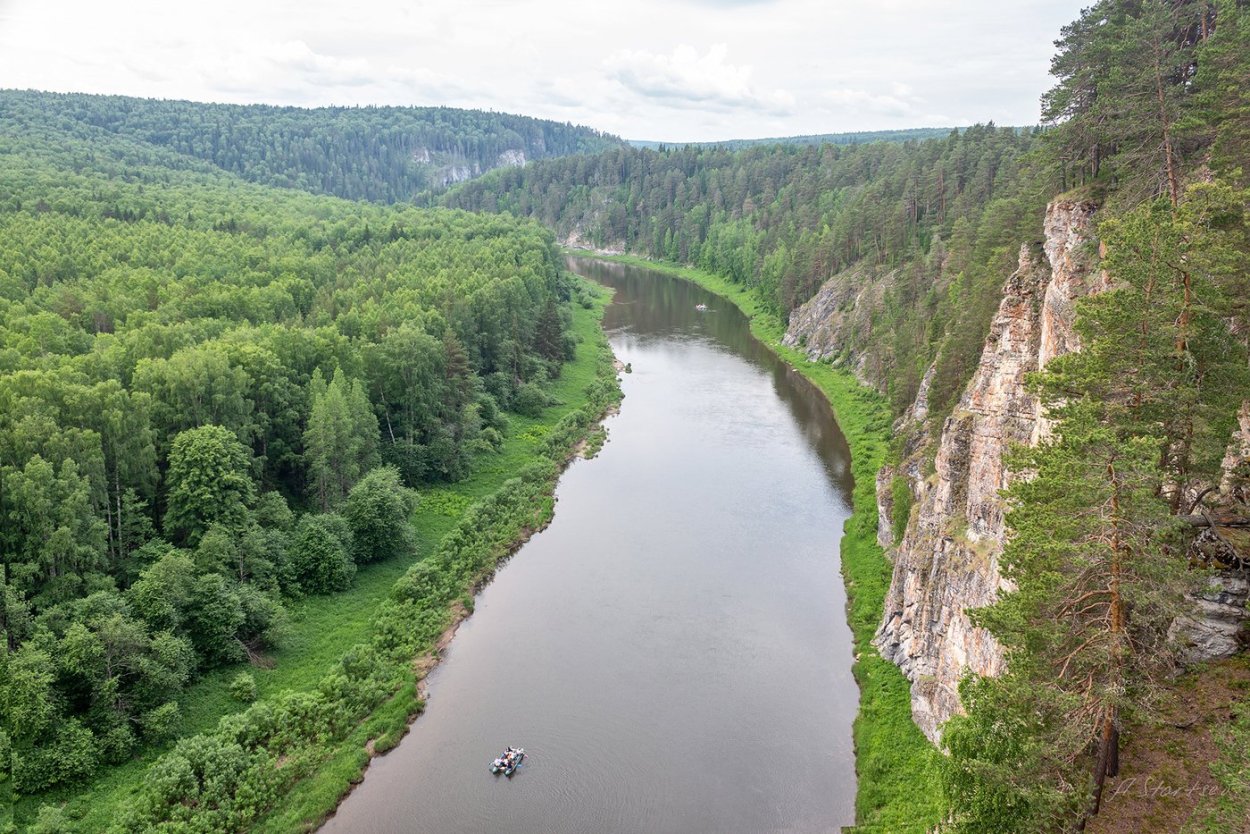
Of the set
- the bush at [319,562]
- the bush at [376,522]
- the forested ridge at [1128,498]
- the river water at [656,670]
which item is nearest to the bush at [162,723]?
the river water at [656,670]

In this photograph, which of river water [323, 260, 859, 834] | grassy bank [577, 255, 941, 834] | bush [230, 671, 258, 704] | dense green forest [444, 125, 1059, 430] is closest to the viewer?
grassy bank [577, 255, 941, 834]

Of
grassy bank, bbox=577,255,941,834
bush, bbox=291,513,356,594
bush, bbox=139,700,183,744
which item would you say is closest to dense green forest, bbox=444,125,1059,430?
grassy bank, bbox=577,255,941,834

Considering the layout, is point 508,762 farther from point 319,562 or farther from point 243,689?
point 319,562

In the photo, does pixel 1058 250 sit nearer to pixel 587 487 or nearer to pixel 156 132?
pixel 587 487

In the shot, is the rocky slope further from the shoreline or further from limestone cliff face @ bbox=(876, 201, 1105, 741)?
the shoreline

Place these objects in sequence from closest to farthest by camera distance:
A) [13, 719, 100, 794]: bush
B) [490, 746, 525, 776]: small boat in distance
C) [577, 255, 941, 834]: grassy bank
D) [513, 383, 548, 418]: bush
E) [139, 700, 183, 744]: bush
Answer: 1. [13, 719, 100, 794]: bush
2. [577, 255, 941, 834]: grassy bank
3. [139, 700, 183, 744]: bush
4. [490, 746, 525, 776]: small boat in distance
5. [513, 383, 548, 418]: bush

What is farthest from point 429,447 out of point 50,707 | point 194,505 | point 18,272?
point 18,272
